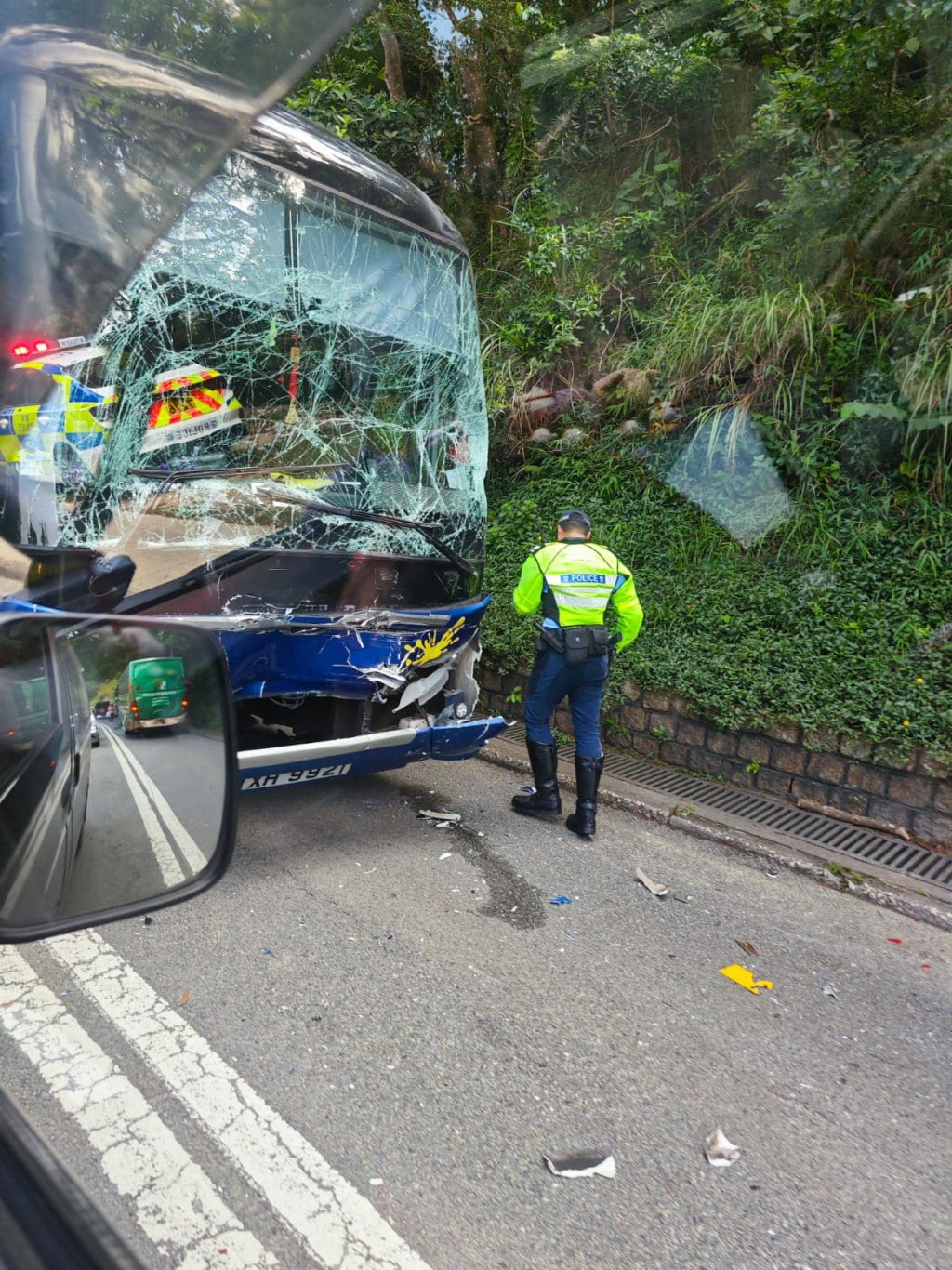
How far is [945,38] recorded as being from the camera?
5340mm

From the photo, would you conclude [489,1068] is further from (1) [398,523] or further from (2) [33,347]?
(2) [33,347]

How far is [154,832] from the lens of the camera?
4.66ft

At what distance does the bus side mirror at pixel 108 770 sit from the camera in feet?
4.06

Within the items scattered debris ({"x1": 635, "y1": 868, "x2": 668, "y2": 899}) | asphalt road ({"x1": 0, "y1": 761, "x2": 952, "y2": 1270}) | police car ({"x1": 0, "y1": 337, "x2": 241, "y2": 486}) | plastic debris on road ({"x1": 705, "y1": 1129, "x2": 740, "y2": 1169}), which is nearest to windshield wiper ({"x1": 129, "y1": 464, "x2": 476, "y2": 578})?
police car ({"x1": 0, "y1": 337, "x2": 241, "y2": 486})

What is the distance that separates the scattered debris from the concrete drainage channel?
2.18 ft

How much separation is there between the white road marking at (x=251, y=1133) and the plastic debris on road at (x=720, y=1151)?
87cm

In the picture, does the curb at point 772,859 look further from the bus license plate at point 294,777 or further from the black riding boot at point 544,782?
the bus license plate at point 294,777

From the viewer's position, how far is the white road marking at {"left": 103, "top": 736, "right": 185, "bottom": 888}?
1405 millimetres

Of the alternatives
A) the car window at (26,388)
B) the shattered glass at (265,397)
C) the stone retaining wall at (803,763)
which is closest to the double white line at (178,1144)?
the shattered glass at (265,397)

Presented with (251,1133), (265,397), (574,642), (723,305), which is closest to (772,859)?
(574,642)

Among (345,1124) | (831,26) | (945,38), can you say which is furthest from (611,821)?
(831,26)

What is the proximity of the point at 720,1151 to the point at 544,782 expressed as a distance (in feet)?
8.76

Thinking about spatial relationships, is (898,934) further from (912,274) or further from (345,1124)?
(912,274)

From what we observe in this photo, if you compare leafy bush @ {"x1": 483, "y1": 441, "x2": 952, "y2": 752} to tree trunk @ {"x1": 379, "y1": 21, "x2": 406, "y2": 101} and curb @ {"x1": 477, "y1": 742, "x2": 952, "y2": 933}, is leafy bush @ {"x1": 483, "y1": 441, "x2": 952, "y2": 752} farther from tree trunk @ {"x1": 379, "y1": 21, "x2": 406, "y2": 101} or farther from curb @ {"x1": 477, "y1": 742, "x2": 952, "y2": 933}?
tree trunk @ {"x1": 379, "y1": 21, "x2": 406, "y2": 101}
